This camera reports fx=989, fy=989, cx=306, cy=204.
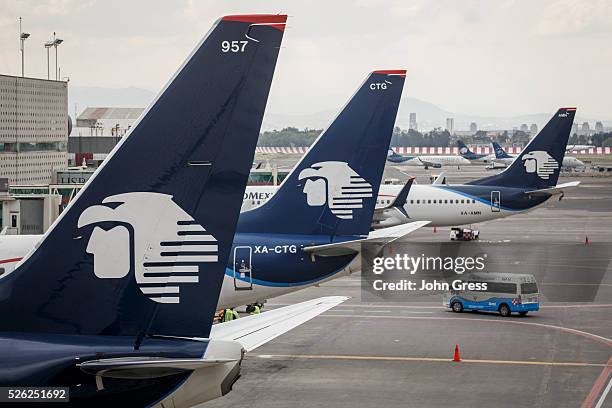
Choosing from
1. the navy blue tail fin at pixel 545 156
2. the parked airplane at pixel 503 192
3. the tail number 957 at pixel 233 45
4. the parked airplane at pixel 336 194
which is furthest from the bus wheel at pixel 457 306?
the tail number 957 at pixel 233 45

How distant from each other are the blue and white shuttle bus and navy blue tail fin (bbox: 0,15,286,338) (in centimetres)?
3145

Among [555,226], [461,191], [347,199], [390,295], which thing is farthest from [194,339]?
[555,226]

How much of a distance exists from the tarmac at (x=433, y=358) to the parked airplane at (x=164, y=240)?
49.0ft

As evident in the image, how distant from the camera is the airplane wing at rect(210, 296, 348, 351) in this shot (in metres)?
11.2

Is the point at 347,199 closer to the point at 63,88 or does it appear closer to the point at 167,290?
the point at 167,290

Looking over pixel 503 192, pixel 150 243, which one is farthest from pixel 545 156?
pixel 150 243

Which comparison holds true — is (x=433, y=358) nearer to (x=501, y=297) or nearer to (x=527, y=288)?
(x=501, y=297)

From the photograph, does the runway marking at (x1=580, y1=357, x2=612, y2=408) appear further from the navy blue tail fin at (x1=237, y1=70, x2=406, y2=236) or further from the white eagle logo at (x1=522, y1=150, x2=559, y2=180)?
the white eagle logo at (x1=522, y1=150, x2=559, y2=180)

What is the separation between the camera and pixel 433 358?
3100cm

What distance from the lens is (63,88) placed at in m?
68.8

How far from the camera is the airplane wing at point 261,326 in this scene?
1120 cm

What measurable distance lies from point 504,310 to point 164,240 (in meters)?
31.9

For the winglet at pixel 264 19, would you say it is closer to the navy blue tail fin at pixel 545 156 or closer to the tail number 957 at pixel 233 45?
the tail number 957 at pixel 233 45

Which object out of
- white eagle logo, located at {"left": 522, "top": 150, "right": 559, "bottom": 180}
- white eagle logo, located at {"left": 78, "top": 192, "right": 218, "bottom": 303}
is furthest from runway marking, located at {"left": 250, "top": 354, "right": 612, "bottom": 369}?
white eagle logo, located at {"left": 522, "top": 150, "right": 559, "bottom": 180}
